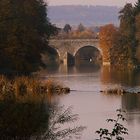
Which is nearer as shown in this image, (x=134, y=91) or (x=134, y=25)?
(x=134, y=91)

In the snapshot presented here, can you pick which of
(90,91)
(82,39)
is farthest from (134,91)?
(82,39)

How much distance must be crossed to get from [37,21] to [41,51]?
2.29 metres

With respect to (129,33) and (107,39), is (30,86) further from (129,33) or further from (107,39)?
(107,39)

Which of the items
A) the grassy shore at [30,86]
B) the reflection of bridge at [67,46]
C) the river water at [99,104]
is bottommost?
the river water at [99,104]

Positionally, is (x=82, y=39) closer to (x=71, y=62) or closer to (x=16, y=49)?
(x=71, y=62)

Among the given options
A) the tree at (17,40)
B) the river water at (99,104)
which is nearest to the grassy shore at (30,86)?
the river water at (99,104)

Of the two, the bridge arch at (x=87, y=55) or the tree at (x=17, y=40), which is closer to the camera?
the tree at (x=17, y=40)

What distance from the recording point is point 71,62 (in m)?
99.4

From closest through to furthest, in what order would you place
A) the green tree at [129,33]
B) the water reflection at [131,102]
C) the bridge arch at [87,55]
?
the water reflection at [131,102] → the green tree at [129,33] → the bridge arch at [87,55]

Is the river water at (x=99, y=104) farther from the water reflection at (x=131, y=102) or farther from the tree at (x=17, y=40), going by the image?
the tree at (x=17, y=40)

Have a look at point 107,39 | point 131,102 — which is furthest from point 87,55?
point 131,102

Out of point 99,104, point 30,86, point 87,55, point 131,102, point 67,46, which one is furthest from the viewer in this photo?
point 87,55

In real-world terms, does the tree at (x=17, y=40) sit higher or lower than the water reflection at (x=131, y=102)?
higher

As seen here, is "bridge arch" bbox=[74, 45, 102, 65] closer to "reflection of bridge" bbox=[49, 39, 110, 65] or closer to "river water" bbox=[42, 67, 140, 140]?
"reflection of bridge" bbox=[49, 39, 110, 65]
